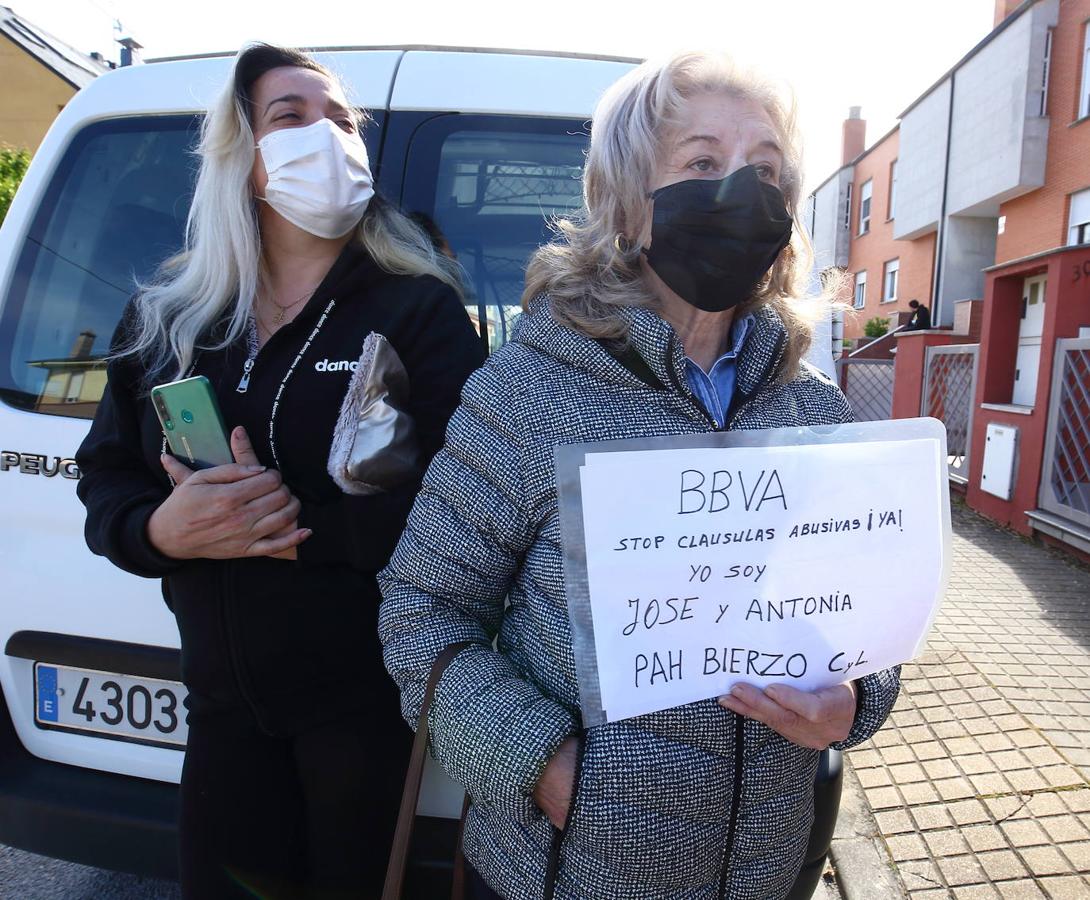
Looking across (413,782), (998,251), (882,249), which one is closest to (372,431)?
(413,782)

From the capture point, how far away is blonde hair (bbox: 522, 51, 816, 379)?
4.17 feet

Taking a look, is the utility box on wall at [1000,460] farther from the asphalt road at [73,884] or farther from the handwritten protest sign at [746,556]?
the handwritten protest sign at [746,556]

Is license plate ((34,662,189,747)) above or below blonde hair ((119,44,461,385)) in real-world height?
below

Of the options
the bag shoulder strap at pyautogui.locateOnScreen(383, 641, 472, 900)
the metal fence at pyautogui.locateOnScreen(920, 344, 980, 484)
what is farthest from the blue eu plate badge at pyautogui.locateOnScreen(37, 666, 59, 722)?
the metal fence at pyautogui.locateOnScreen(920, 344, 980, 484)

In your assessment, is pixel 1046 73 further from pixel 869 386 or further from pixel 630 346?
pixel 630 346

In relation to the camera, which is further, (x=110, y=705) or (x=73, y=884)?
(x=73, y=884)

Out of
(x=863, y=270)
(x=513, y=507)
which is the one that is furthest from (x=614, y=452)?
(x=863, y=270)

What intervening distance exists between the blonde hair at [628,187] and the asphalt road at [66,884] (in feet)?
7.77

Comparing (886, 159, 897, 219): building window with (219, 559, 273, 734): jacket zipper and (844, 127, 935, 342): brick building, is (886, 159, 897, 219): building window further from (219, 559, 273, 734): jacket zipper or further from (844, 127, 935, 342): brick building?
(219, 559, 273, 734): jacket zipper

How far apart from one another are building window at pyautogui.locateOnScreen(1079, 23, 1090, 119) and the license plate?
18423mm

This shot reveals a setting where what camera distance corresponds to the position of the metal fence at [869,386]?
12547 millimetres

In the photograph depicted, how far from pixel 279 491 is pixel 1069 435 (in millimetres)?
6721

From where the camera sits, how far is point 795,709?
44.6 inches

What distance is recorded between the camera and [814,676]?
1.18 m
